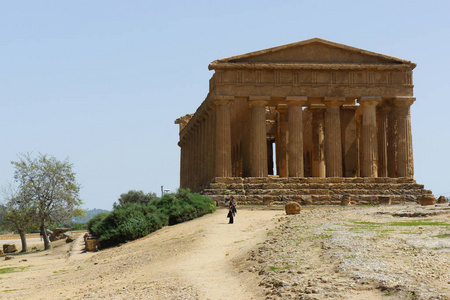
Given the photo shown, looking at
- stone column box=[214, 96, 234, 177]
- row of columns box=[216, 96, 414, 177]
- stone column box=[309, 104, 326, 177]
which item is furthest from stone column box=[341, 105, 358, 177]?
stone column box=[214, 96, 234, 177]

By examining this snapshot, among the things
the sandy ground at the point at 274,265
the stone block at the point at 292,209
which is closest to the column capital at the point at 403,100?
the stone block at the point at 292,209

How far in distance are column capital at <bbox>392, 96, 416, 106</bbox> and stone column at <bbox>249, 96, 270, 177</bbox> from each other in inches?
322

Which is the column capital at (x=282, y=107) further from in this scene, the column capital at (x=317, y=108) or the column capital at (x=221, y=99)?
the column capital at (x=221, y=99)

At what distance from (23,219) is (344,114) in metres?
23.7

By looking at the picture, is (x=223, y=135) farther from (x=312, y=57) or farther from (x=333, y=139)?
(x=312, y=57)

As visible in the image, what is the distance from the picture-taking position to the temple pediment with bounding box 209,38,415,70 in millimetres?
40938

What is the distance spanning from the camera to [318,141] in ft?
159

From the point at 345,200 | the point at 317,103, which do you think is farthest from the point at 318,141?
the point at 345,200

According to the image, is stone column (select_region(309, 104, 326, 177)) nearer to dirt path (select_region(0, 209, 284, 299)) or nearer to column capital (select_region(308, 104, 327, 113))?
column capital (select_region(308, 104, 327, 113))

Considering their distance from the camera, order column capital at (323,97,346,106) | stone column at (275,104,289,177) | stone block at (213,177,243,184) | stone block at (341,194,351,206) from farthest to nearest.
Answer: stone column at (275,104,289,177) → column capital at (323,97,346,106) → stone block at (213,177,243,184) → stone block at (341,194,351,206)

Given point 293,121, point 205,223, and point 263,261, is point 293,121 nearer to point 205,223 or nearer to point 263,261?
point 205,223

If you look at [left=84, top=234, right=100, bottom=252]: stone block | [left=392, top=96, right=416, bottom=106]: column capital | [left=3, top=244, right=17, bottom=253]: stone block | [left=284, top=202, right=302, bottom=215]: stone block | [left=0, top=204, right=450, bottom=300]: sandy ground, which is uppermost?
[left=392, top=96, right=416, bottom=106]: column capital

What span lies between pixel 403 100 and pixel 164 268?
88.7 feet

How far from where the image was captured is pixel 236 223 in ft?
92.6
